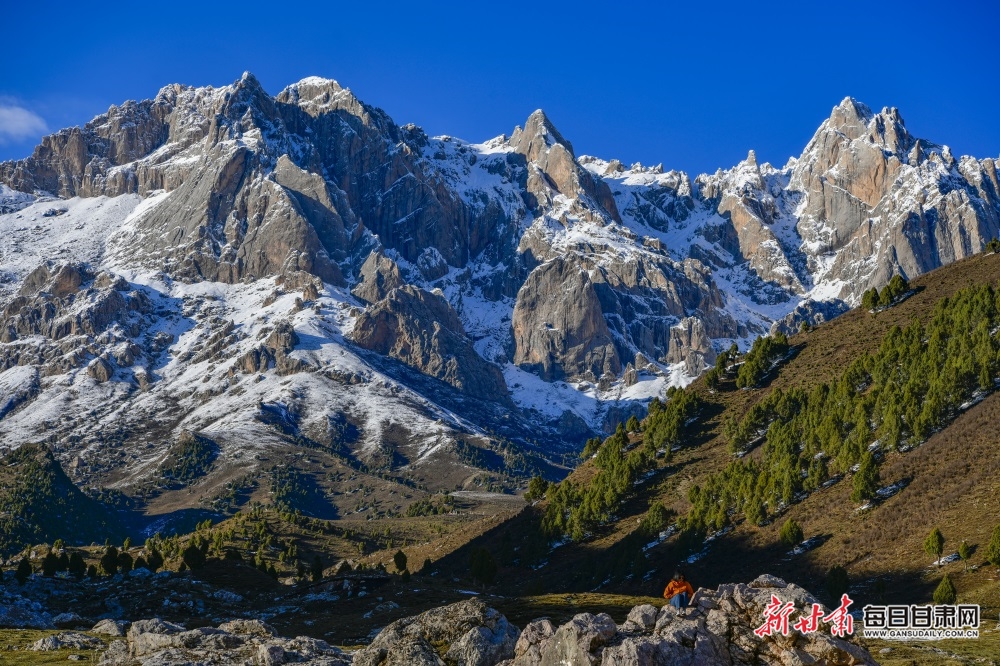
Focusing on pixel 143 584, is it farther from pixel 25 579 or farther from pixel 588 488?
pixel 588 488

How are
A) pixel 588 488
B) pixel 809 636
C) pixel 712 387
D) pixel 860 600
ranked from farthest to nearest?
1. pixel 712 387
2. pixel 588 488
3. pixel 860 600
4. pixel 809 636

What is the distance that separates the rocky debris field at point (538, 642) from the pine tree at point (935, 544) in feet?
166

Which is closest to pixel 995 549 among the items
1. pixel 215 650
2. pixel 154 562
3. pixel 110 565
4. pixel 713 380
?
pixel 215 650

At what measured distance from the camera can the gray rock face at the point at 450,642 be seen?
38250 millimetres

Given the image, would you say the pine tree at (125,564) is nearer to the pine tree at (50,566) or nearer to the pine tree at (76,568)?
the pine tree at (76,568)

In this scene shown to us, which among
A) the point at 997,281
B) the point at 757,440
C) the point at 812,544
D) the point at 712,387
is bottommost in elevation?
the point at 812,544

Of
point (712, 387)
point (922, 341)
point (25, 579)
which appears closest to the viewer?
point (25, 579)

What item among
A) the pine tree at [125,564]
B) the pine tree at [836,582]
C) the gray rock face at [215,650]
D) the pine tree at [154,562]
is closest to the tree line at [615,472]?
the pine tree at [154,562]

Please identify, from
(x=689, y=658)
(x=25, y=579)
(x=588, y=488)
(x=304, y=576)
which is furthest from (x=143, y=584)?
(x=689, y=658)

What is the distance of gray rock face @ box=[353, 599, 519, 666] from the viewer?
38250mm

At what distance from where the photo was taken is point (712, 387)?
530 ft

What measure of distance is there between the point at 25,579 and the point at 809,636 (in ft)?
332

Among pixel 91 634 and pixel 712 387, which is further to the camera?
pixel 712 387

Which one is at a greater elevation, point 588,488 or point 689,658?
point 588,488
